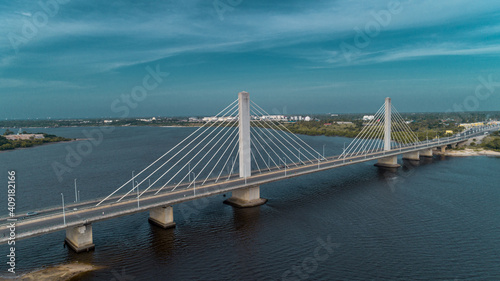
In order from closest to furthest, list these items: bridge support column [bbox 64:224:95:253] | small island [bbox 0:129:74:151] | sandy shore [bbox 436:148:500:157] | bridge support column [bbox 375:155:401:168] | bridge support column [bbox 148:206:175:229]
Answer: bridge support column [bbox 64:224:95:253]
bridge support column [bbox 148:206:175:229]
bridge support column [bbox 375:155:401:168]
sandy shore [bbox 436:148:500:157]
small island [bbox 0:129:74:151]

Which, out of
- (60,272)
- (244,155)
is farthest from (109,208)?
(244,155)

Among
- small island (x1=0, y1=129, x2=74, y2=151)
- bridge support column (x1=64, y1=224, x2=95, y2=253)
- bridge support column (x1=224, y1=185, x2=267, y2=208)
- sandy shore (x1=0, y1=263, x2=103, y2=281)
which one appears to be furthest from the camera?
small island (x1=0, y1=129, x2=74, y2=151)

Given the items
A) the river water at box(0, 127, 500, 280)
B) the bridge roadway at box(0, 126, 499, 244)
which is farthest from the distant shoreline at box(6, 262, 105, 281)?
the bridge roadway at box(0, 126, 499, 244)

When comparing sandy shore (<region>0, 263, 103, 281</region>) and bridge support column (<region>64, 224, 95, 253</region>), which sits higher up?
bridge support column (<region>64, 224, 95, 253</region>)

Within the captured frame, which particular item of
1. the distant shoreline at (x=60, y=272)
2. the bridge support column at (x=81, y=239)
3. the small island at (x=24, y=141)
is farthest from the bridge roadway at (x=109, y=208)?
the small island at (x=24, y=141)

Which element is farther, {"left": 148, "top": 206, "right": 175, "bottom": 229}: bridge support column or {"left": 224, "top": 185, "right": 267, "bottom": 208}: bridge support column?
{"left": 224, "top": 185, "right": 267, "bottom": 208}: bridge support column

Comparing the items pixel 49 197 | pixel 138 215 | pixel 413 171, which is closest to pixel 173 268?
pixel 138 215

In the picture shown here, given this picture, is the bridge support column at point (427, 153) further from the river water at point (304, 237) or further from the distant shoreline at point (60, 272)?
the distant shoreline at point (60, 272)

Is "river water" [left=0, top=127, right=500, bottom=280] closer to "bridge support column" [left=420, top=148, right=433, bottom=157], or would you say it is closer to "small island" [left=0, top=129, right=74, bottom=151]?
"bridge support column" [left=420, top=148, right=433, bottom=157]
